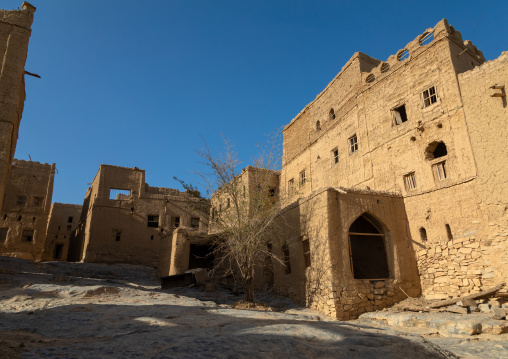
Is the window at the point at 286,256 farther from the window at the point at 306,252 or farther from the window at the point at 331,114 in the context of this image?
the window at the point at 331,114

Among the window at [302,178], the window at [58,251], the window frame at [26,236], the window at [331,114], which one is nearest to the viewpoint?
the window at [331,114]

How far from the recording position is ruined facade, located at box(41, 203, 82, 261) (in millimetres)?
31688

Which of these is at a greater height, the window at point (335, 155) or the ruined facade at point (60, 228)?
the window at point (335, 155)

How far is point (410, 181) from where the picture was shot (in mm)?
14562

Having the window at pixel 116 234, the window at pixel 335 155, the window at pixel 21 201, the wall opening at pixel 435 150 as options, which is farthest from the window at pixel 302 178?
the window at pixel 21 201

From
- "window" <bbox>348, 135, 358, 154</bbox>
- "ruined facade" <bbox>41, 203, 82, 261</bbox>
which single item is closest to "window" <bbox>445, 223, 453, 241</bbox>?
"window" <bbox>348, 135, 358, 154</bbox>

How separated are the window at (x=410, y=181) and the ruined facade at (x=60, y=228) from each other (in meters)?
29.4

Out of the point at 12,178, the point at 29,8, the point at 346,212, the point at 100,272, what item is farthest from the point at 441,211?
the point at 12,178

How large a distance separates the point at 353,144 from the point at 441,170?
18.3 feet

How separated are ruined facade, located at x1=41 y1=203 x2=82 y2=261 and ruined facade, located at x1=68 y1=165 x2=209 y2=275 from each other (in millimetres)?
5402

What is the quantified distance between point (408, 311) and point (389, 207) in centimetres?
403

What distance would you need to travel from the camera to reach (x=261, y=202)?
1445 centimetres

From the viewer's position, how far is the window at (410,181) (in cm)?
1438

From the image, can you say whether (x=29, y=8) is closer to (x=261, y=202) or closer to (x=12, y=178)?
(x=261, y=202)
